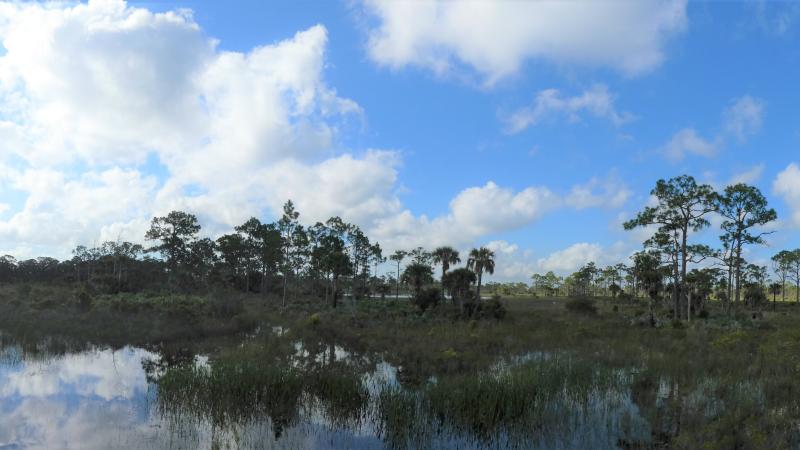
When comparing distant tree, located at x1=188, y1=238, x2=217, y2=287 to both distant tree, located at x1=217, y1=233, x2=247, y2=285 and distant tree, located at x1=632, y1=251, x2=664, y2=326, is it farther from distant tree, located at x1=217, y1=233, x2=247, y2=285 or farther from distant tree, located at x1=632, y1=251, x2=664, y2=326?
distant tree, located at x1=632, y1=251, x2=664, y2=326

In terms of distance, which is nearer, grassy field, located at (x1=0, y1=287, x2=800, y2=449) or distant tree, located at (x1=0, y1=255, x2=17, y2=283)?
grassy field, located at (x1=0, y1=287, x2=800, y2=449)

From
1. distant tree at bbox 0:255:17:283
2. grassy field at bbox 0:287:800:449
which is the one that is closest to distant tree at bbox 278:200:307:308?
grassy field at bbox 0:287:800:449

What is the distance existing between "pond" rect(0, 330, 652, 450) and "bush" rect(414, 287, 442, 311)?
108 feet

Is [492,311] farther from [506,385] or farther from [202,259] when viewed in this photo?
[202,259]

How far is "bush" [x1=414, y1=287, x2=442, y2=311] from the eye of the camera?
4631 centimetres

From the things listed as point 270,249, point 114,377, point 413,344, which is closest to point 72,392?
point 114,377

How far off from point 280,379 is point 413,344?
36.5ft

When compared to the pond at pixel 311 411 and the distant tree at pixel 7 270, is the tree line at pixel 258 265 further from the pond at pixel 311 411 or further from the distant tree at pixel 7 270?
the pond at pixel 311 411

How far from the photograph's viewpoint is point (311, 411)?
1030 centimetres

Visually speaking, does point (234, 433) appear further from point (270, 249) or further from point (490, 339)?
point (270, 249)

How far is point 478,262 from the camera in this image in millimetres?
50156

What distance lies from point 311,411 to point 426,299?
36.6m

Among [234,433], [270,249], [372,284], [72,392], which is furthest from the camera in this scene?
[372,284]

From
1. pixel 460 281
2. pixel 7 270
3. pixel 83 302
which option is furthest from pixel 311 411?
pixel 7 270
